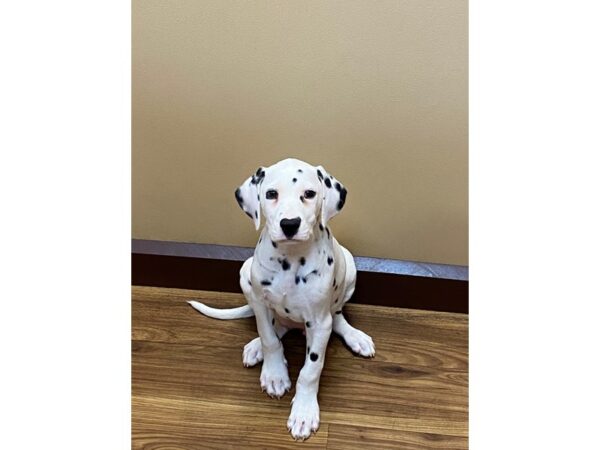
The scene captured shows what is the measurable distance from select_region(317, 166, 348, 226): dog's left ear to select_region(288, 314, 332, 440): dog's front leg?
0.28 metres

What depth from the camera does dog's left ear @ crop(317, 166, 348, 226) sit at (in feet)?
5.15

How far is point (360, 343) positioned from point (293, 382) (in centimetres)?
24

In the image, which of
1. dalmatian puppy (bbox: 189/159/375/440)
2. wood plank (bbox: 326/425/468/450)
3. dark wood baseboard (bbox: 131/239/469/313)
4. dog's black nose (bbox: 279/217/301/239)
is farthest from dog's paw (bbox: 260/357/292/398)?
dog's black nose (bbox: 279/217/301/239)

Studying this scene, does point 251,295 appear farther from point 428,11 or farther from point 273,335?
point 428,11

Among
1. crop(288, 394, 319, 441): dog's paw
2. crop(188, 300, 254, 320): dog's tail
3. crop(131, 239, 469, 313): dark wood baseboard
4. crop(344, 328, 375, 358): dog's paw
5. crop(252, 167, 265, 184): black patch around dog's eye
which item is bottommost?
crop(288, 394, 319, 441): dog's paw

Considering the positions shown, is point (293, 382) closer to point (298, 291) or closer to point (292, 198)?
point (298, 291)

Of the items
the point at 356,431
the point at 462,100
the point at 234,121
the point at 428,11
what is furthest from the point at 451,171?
the point at 356,431

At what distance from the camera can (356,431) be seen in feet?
5.83

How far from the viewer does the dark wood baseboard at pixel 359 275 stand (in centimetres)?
210

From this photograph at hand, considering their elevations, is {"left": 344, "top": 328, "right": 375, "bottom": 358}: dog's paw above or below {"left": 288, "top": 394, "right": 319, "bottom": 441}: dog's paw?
above

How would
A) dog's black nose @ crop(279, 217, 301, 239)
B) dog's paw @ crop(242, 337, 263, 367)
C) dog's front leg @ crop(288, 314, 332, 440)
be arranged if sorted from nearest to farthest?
dog's black nose @ crop(279, 217, 301, 239)
dog's front leg @ crop(288, 314, 332, 440)
dog's paw @ crop(242, 337, 263, 367)

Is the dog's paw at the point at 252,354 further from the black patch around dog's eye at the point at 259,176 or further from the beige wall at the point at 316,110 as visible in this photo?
the black patch around dog's eye at the point at 259,176

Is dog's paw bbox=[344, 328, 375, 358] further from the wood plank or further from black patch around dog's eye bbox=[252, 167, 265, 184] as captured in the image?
black patch around dog's eye bbox=[252, 167, 265, 184]

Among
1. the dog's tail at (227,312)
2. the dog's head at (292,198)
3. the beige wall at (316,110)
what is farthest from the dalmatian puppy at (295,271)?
the beige wall at (316,110)
